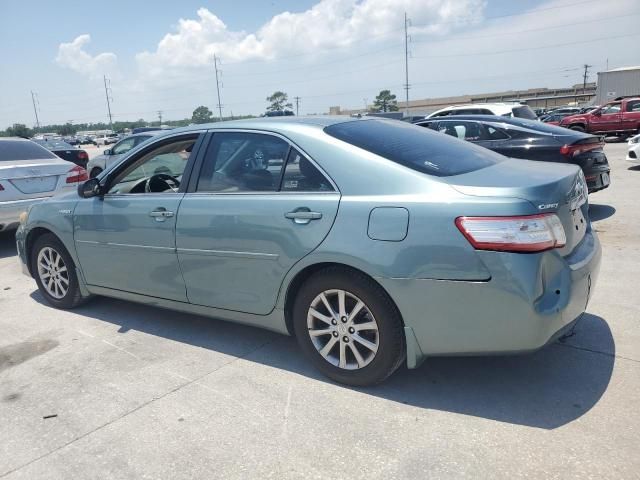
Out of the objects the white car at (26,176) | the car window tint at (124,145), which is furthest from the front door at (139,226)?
the car window tint at (124,145)

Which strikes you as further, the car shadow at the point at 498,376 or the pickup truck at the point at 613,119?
the pickup truck at the point at 613,119

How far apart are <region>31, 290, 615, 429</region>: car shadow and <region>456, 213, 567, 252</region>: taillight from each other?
0.92m

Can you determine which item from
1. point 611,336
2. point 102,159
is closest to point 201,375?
point 611,336

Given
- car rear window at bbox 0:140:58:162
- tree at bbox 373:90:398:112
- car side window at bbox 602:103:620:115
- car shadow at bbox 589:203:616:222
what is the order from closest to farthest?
car shadow at bbox 589:203:616:222 → car rear window at bbox 0:140:58:162 → car side window at bbox 602:103:620:115 → tree at bbox 373:90:398:112

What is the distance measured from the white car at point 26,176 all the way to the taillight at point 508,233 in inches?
237

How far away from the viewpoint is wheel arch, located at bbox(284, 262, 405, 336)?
2961 millimetres

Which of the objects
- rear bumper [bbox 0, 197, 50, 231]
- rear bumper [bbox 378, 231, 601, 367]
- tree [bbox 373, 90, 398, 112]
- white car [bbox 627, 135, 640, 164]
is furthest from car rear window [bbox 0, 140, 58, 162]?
tree [bbox 373, 90, 398, 112]

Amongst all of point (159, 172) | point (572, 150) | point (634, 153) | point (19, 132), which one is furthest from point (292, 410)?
point (19, 132)

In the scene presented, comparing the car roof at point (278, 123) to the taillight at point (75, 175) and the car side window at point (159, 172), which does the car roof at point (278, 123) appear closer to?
the car side window at point (159, 172)

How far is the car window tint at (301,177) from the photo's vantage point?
3201 millimetres

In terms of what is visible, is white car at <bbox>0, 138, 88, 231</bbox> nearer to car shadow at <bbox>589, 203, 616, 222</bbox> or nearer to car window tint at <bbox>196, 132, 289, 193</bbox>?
car window tint at <bbox>196, 132, 289, 193</bbox>

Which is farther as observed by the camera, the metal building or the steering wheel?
the metal building

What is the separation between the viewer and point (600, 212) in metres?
7.77

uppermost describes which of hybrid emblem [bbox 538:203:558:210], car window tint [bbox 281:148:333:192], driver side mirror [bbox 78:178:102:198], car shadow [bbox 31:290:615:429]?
car window tint [bbox 281:148:333:192]
